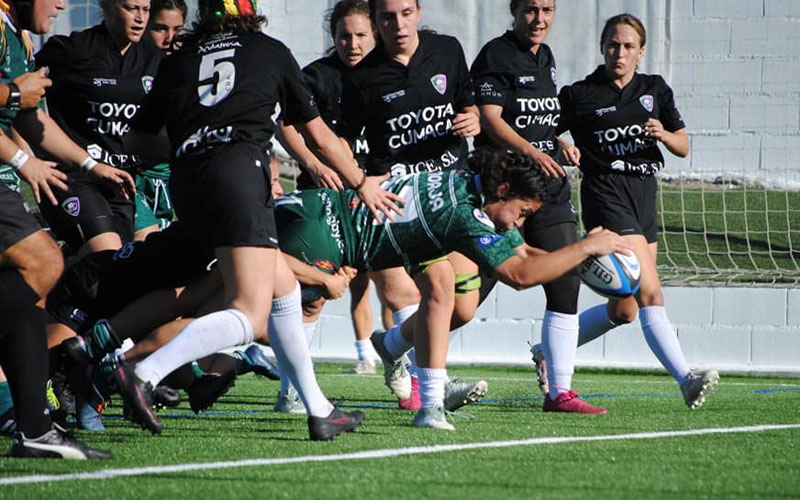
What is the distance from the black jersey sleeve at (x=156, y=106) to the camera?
4.81 metres

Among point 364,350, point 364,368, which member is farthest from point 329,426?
point 364,350

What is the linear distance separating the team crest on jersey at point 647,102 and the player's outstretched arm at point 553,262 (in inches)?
86.6

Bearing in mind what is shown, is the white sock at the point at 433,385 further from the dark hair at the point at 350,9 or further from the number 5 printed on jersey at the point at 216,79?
the dark hair at the point at 350,9

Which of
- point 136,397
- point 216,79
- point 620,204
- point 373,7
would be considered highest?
point 373,7

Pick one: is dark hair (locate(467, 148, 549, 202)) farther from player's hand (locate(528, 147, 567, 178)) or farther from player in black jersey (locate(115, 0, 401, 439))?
player's hand (locate(528, 147, 567, 178))

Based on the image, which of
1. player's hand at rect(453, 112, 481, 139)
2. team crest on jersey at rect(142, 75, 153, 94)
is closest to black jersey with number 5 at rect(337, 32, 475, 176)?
player's hand at rect(453, 112, 481, 139)

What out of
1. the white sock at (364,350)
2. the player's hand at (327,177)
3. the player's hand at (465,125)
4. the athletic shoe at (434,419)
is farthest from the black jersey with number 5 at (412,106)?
the white sock at (364,350)

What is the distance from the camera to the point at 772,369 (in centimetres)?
1017

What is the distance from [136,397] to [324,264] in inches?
45.2

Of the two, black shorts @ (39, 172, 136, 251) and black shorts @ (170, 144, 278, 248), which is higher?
black shorts @ (170, 144, 278, 248)

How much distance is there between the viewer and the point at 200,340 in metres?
4.45

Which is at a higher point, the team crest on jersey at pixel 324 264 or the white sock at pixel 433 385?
the team crest on jersey at pixel 324 264

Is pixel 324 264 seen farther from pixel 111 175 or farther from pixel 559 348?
pixel 559 348

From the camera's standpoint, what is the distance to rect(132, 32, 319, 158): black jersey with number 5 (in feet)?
15.2
